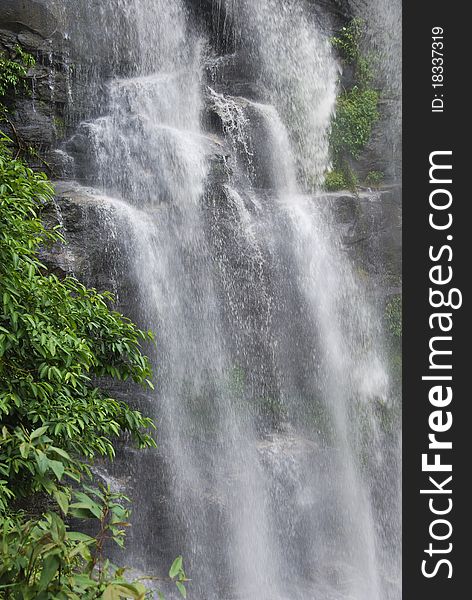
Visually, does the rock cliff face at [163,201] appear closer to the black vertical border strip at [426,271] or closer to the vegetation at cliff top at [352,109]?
the vegetation at cliff top at [352,109]

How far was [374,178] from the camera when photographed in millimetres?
11828

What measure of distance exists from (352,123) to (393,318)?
13.0 feet

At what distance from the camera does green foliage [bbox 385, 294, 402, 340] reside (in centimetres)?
1038

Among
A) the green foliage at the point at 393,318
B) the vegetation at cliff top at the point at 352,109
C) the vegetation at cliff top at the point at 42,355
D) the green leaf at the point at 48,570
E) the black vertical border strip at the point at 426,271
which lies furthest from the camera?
the vegetation at cliff top at the point at 352,109

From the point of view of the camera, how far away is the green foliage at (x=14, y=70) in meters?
Result: 8.26

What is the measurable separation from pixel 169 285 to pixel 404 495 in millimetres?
4249

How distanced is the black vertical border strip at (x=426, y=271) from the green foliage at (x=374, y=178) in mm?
5496

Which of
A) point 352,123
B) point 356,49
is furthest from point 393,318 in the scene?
point 356,49

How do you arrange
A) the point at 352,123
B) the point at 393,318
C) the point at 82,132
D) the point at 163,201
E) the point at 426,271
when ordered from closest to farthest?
the point at 426,271
the point at 163,201
the point at 82,132
the point at 393,318
the point at 352,123

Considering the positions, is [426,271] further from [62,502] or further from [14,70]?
[14,70]

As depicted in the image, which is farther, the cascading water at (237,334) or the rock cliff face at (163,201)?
the rock cliff face at (163,201)

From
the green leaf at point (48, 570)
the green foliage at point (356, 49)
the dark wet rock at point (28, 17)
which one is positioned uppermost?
the green foliage at point (356, 49)

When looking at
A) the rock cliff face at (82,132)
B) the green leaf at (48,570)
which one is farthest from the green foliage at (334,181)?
the green leaf at (48,570)

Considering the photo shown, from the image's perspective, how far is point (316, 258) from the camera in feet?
31.9
